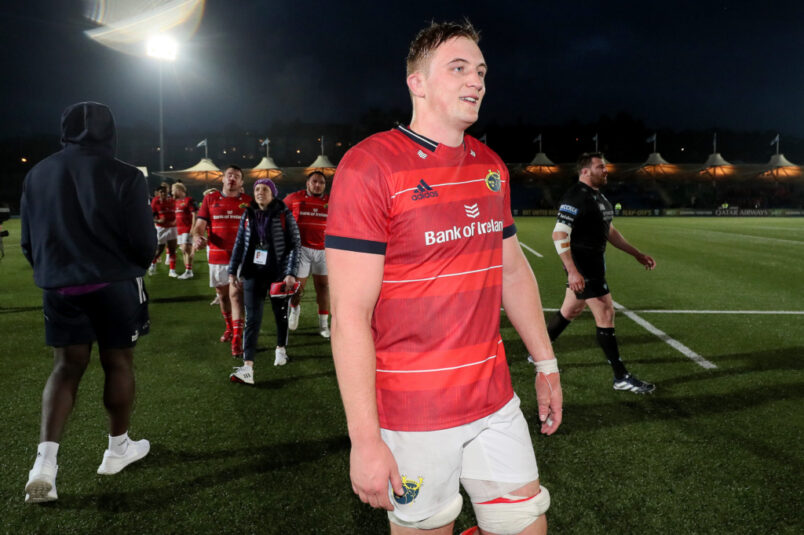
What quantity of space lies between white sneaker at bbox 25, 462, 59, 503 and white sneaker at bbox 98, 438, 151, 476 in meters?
0.37

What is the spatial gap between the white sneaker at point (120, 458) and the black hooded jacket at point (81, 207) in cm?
123

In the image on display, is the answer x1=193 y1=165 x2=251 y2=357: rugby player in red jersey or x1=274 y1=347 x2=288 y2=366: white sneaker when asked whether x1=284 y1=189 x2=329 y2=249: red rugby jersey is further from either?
x1=274 y1=347 x2=288 y2=366: white sneaker

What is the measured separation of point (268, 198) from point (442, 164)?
4362mm

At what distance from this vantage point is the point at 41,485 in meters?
3.20

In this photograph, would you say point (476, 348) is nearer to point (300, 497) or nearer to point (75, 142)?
point (300, 497)

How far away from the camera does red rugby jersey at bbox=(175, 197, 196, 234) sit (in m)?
13.2

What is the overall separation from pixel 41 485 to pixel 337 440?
188cm

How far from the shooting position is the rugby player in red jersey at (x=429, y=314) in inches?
61.9

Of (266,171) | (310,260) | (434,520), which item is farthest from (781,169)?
(434,520)

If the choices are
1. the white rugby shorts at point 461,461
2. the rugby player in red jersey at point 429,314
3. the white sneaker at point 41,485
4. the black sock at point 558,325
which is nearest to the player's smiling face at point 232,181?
the black sock at point 558,325

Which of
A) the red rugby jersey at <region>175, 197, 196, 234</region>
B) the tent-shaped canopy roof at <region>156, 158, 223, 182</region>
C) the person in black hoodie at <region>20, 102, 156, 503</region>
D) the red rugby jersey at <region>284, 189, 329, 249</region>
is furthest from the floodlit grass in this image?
the tent-shaped canopy roof at <region>156, 158, 223, 182</region>

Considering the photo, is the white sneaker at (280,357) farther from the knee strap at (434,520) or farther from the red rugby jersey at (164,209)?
the red rugby jersey at (164,209)

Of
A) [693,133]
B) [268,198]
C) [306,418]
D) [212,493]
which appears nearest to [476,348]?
[212,493]

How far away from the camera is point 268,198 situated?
19.3 ft
